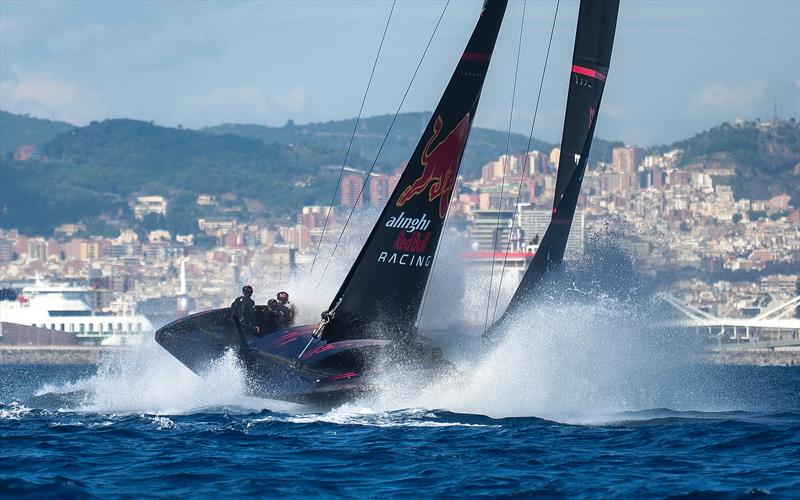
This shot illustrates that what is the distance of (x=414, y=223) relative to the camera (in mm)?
15797

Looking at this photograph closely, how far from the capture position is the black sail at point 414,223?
15.7 m

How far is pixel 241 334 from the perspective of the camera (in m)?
15.6

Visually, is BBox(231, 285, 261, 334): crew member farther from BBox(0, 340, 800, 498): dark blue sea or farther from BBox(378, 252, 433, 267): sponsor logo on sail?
BBox(378, 252, 433, 267): sponsor logo on sail

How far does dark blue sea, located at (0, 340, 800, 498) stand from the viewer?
34.9ft

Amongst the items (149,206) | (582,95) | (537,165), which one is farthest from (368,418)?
(149,206)

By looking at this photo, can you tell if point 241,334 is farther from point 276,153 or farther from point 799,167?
point 276,153

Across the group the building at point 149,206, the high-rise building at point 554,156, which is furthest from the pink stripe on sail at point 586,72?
the building at point 149,206

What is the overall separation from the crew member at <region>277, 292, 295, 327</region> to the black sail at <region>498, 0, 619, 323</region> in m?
2.99

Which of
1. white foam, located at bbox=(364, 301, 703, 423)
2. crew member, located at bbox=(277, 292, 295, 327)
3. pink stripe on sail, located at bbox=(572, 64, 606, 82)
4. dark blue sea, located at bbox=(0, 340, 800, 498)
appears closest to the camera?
dark blue sea, located at bbox=(0, 340, 800, 498)

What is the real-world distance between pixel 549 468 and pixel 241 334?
512 centimetres

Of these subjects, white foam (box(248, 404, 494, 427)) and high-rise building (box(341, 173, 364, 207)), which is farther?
high-rise building (box(341, 173, 364, 207))

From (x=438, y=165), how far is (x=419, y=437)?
3768 mm

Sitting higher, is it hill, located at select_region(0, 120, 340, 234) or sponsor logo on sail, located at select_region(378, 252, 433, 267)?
hill, located at select_region(0, 120, 340, 234)

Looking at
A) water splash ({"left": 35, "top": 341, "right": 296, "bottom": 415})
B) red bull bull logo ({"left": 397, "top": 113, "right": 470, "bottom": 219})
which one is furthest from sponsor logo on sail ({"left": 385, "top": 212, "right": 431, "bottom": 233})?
water splash ({"left": 35, "top": 341, "right": 296, "bottom": 415})
